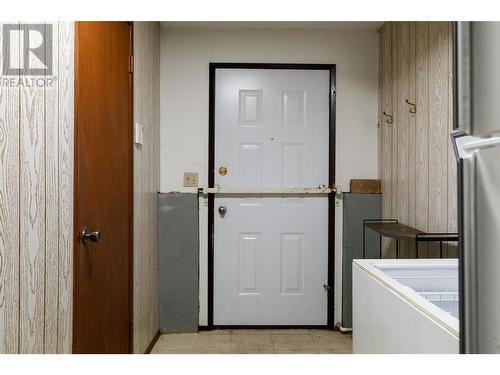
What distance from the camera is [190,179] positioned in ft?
9.84

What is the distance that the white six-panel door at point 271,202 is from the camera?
119 inches

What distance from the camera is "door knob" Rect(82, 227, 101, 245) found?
1.53 meters

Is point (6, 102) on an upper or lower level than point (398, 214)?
upper

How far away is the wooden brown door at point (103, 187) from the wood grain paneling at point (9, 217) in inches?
13.5

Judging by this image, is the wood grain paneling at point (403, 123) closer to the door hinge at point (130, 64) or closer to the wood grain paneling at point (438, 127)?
the wood grain paneling at point (438, 127)

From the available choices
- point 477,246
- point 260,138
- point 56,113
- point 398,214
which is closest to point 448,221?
point 398,214

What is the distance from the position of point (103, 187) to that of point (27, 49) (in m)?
0.72

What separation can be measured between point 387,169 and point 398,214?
36cm

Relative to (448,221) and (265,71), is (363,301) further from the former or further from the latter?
(265,71)

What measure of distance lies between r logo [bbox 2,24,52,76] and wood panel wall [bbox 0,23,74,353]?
0.01 m

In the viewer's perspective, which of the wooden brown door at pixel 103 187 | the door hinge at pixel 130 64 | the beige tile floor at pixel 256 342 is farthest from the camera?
the beige tile floor at pixel 256 342

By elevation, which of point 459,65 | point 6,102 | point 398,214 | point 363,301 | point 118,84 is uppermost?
point 118,84

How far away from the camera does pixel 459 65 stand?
22cm

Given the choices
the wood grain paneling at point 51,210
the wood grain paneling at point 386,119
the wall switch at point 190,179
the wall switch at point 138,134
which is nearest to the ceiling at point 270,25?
the wood grain paneling at point 386,119
